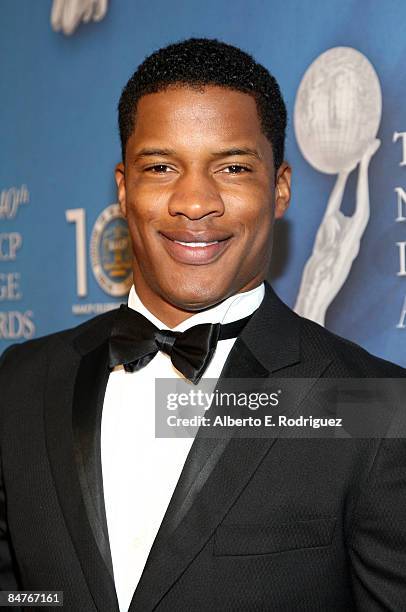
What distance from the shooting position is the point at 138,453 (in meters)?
1.28

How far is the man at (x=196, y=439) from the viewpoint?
1.15 metres

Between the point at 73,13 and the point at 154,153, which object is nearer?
the point at 154,153

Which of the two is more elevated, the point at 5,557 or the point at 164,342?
the point at 164,342

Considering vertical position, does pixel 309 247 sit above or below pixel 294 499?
above

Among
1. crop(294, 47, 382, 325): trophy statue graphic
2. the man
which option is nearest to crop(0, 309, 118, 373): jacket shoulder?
the man

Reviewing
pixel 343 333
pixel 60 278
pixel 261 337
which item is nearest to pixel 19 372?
pixel 261 337

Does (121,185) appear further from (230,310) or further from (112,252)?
(112,252)

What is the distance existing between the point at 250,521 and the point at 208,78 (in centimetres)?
64

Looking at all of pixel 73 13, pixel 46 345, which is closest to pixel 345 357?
pixel 46 345

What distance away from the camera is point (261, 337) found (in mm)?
1299

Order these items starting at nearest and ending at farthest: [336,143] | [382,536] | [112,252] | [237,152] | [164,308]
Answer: [382,536] → [237,152] → [164,308] → [336,143] → [112,252]

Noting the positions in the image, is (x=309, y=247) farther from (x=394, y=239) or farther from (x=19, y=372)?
(x=19, y=372)

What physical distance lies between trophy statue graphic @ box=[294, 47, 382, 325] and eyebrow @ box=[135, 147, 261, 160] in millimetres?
455

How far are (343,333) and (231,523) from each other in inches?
25.0
